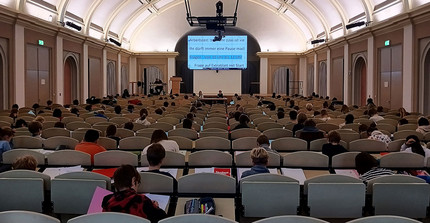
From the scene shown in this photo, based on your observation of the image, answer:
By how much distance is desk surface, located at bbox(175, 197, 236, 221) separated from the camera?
13.1ft

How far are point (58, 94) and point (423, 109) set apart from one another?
15.6m

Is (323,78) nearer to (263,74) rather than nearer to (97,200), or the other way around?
(263,74)

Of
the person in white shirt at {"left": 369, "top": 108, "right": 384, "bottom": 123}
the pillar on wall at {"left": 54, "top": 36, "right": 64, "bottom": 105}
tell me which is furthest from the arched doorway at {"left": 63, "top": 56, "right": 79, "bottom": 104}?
the person in white shirt at {"left": 369, "top": 108, "right": 384, "bottom": 123}

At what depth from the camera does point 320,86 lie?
31.1 metres

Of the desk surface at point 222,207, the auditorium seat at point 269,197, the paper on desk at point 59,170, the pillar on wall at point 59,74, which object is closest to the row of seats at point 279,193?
the auditorium seat at point 269,197

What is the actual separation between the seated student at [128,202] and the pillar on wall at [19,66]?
13.9 metres

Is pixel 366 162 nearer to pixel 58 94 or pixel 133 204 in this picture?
pixel 133 204

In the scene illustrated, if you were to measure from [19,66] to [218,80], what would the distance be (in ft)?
69.1

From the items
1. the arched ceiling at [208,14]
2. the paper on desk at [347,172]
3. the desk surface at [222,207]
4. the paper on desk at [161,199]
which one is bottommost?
the desk surface at [222,207]

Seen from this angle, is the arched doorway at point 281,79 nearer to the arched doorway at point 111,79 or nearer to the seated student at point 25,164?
the arched doorway at point 111,79

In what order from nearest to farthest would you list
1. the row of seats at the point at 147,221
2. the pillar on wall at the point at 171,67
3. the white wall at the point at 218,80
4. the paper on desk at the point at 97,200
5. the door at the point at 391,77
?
1. the row of seats at the point at 147,221
2. the paper on desk at the point at 97,200
3. the door at the point at 391,77
4. the white wall at the point at 218,80
5. the pillar on wall at the point at 171,67

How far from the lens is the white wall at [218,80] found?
3591cm

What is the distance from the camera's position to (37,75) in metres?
18.3

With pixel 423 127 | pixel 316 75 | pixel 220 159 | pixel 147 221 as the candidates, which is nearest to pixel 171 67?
pixel 316 75
